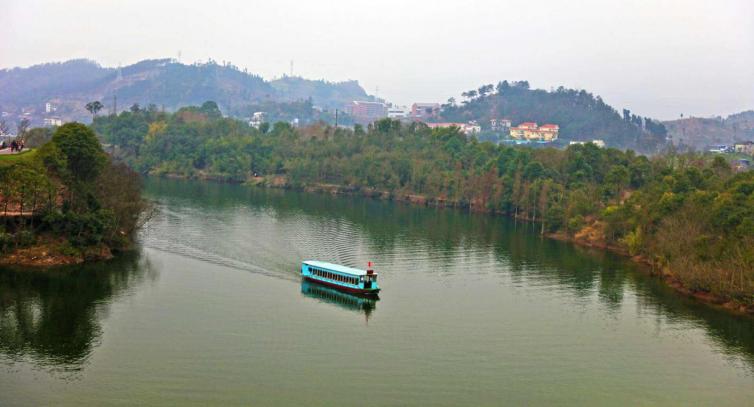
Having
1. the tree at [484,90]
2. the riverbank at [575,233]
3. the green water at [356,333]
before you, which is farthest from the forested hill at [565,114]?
the green water at [356,333]

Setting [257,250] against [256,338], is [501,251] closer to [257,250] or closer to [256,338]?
[257,250]

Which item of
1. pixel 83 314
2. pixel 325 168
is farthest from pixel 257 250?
pixel 325 168

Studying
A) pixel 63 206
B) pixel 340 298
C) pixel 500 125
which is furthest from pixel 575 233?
pixel 500 125

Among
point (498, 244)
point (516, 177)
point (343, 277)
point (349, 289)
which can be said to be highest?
point (516, 177)

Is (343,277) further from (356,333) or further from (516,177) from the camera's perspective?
(516,177)

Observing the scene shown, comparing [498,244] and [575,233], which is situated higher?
[575,233]

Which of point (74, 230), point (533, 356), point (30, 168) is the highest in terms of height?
point (30, 168)
